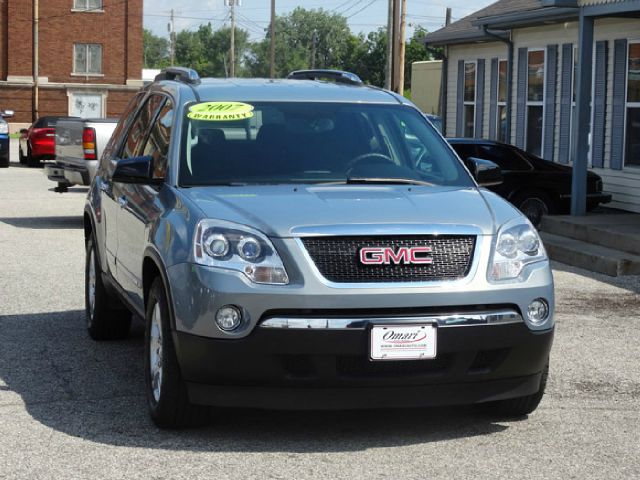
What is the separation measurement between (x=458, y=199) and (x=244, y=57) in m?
184

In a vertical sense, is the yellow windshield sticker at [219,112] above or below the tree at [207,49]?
below

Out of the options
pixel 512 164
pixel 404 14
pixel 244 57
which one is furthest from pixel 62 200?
pixel 244 57

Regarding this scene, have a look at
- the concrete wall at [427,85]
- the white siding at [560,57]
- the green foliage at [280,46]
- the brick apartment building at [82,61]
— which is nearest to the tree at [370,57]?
the green foliage at [280,46]

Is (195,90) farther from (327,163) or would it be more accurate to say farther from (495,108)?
(495,108)

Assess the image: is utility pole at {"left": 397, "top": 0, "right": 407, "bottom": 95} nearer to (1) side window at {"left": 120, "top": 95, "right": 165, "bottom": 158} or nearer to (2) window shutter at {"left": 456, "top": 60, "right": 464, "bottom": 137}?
(2) window shutter at {"left": 456, "top": 60, "right": 464, "bottom": 137}

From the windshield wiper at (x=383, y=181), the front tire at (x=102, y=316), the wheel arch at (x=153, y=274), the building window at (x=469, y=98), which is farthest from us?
the building window at (x=469, y=98)

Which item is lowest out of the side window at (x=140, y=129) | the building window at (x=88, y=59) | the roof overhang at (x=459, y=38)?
the side window at (x=140, y=129)

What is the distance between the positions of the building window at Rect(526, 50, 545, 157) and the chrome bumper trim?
678 inches

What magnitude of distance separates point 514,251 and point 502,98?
62.2 ft

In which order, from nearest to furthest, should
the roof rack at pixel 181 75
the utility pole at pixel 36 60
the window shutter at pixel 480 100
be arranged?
the roof rack at pixel 181 75 → the window shutter at pixel 480 100 → the utility pole at pixel 36 60

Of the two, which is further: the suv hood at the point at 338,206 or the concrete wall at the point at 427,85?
the concrete wall at the point at 427,85

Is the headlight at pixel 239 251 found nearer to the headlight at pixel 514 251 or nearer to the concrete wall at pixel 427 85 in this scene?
the headlight at pixel 514 251

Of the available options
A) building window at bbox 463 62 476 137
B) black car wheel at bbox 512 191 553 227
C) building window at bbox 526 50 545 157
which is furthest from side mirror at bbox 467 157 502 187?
building window at bbox 463 62 476 137

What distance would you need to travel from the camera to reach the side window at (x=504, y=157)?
695 inches
